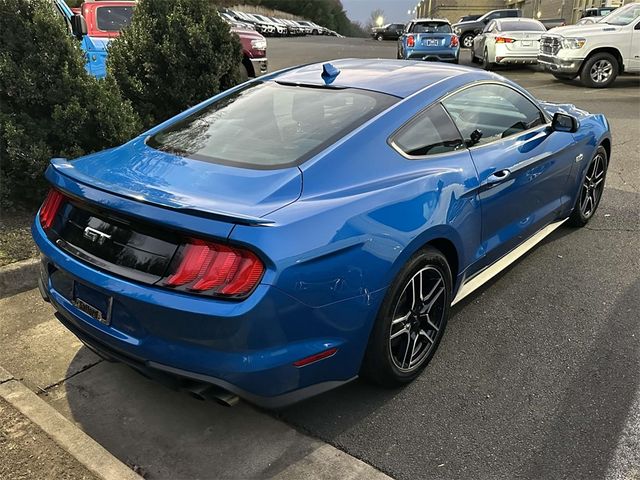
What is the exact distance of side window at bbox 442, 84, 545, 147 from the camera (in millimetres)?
3348

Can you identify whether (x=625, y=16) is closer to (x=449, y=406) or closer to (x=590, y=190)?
(x=590, y=190)

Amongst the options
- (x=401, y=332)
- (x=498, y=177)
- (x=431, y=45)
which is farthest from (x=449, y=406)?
(x=431, y=45)

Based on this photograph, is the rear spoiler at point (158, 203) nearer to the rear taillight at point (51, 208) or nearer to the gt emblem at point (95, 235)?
the rear taillight at point (51, 208)

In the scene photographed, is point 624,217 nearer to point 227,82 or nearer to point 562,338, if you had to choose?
point 562,338

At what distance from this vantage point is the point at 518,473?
7.85 ft

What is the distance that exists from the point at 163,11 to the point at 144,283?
16.9 feet

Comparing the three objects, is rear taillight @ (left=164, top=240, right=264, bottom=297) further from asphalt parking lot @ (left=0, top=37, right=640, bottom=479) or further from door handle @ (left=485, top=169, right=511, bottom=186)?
door handle @ (left=485, top=169, right=511, bottom=186)

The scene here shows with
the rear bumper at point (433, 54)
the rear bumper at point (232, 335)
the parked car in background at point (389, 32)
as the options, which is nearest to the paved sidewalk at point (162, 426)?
the rear bumper at point (232, 335)

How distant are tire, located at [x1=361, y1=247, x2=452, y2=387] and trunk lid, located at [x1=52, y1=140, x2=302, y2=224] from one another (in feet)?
2.34

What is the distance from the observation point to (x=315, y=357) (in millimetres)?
2346

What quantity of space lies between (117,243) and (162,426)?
3.05ft

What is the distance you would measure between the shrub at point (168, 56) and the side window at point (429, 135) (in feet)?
13.5

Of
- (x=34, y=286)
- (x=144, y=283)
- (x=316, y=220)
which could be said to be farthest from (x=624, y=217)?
(x=34, y=286)

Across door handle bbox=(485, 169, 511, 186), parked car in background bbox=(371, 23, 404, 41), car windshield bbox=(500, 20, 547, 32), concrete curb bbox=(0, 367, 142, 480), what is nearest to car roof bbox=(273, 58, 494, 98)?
door handle bbox=(485, 169, 511, 186)
